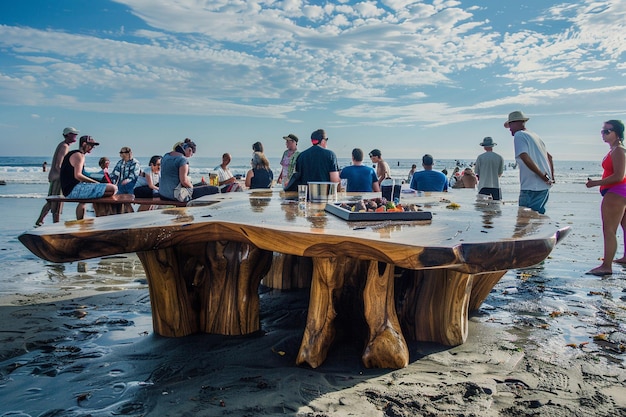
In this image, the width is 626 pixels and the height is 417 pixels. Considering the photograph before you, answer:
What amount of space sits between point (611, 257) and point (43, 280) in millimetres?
5463

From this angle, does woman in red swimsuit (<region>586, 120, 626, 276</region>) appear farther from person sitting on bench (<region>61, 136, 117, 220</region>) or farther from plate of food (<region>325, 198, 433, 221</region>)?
person sitting on bench (<region>61, 136, 117, 220</region>)

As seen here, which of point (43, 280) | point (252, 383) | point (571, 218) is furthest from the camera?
point (571, 218)

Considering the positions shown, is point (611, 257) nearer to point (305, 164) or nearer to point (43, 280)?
point (305, 164)

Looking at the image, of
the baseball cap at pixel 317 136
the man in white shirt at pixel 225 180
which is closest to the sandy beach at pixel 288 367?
the baseball cap at pixel 317 136

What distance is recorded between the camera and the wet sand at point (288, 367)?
232cm

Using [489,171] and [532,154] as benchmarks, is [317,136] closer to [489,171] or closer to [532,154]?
[532,154]

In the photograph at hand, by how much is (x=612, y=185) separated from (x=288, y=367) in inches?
159

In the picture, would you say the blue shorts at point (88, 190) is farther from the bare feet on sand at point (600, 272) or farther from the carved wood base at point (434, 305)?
the bare feet on sand at point (600, 272)

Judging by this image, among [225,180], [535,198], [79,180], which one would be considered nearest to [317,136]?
[535,198]

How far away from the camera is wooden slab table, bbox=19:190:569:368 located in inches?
86.5

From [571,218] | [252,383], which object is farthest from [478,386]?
[571,218]

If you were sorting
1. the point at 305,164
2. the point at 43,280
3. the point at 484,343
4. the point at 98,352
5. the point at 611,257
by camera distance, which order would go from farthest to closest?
the point at 305,164 < the point at 611,257 < the point at 43,280 < the point at 484,343 < the point at 98,352

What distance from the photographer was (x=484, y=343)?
3.20 metres

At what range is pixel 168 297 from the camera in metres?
3.31
